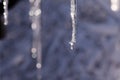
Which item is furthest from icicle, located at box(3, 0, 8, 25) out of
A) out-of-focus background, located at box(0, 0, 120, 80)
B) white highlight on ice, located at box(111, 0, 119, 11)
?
Answer: white highlight on ice, located at box(111, 0, 119, 11)

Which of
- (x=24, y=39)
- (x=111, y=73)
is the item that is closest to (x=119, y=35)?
(x=111, y=73)

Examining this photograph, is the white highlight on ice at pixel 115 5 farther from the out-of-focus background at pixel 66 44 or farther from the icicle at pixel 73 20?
the icicle at pixel 73 20

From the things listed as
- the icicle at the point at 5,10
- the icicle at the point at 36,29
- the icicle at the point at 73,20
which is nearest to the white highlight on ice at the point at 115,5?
the icicle at the point at 73,20

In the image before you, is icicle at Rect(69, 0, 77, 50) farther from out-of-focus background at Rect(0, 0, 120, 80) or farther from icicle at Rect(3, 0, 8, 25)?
icicle at Rect(3, 0, 8, 25)

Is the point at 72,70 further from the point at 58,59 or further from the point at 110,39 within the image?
the point at 110,39

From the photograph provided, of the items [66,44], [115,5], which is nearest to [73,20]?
[66,44]

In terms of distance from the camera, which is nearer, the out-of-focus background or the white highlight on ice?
the out-of-focus background

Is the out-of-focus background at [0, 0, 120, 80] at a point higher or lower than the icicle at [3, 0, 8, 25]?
lower
